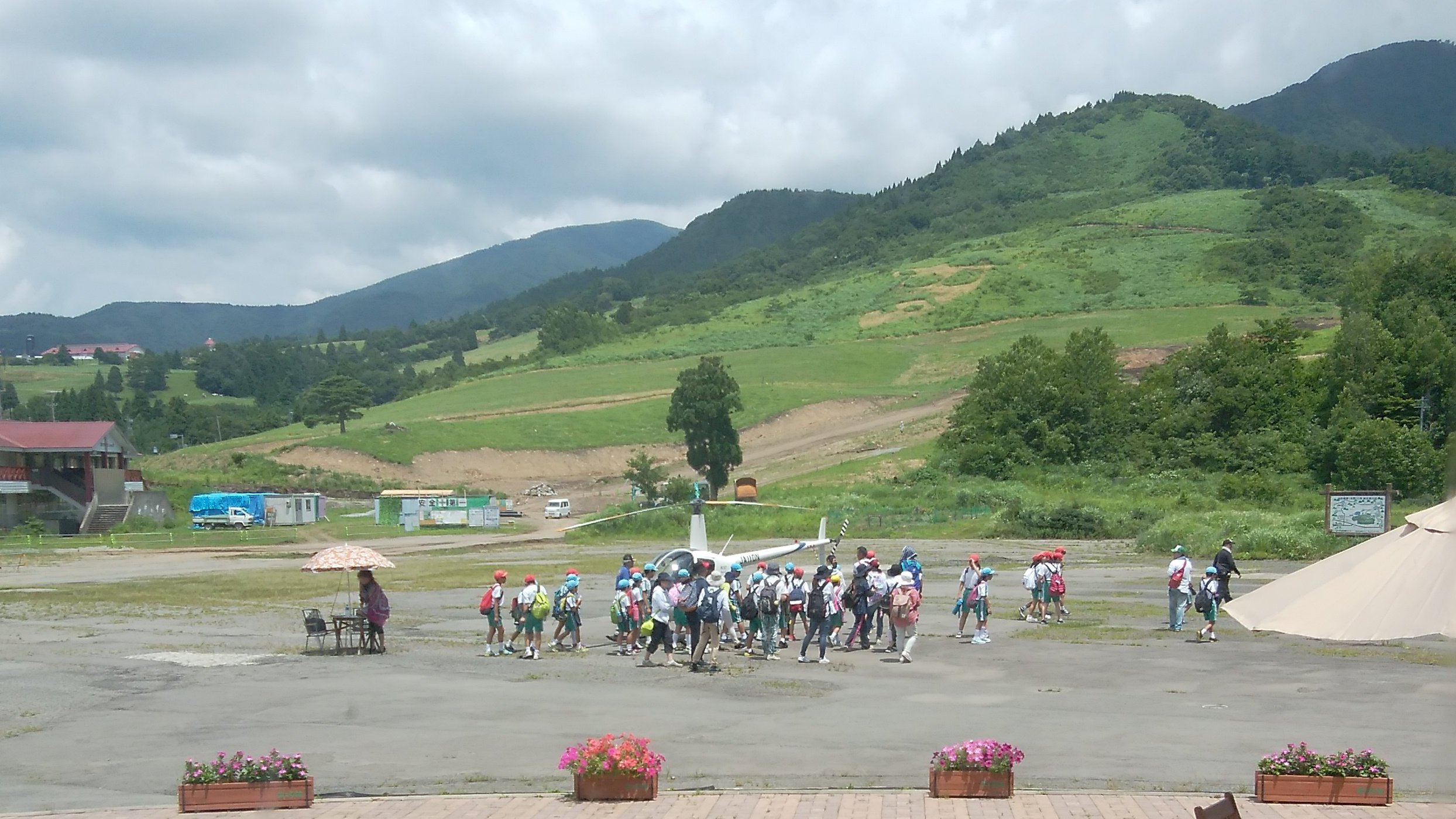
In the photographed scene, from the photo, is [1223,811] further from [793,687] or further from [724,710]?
[793,687]

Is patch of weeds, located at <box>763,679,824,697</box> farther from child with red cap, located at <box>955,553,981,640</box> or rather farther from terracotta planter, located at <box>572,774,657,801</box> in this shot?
terracotta planter, located at <box>572,774,657,801</box>

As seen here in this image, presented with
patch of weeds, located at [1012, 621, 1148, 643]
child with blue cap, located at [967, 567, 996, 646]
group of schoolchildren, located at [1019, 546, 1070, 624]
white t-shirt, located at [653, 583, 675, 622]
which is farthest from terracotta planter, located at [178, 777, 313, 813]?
group of schoolchildren, located at [1019, 546, 1070, 624]

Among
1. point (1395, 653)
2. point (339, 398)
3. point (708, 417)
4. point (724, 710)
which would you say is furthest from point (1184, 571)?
point (339, 398)

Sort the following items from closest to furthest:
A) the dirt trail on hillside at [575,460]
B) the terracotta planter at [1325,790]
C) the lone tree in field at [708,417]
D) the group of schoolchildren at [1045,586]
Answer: the terracotta planter at [1325,790] → the group of schoolchildren at [1045,586] → the lone tree in field at [708,417] → the dirt trail on hillside at [575,460]

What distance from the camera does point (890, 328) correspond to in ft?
479

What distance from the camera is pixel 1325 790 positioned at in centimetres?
1208

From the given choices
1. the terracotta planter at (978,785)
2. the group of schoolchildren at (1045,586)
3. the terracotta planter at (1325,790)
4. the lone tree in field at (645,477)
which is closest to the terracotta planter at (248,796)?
the terracotta planter at (978,785)

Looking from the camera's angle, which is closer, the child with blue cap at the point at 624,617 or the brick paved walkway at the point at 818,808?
the brick paved walkway at the point at 818,808

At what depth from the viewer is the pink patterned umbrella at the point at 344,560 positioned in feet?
79.1

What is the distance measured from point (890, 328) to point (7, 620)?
122 m

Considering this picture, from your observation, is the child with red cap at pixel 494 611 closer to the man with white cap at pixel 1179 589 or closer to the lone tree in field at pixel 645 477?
the man with white cap at pixel 1179 589

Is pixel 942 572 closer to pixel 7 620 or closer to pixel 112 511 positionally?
pixel 7 620

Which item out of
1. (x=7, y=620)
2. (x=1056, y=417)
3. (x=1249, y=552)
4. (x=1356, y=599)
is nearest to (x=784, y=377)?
(x=1056, y=417)

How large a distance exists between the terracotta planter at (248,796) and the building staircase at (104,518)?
2471 inches
